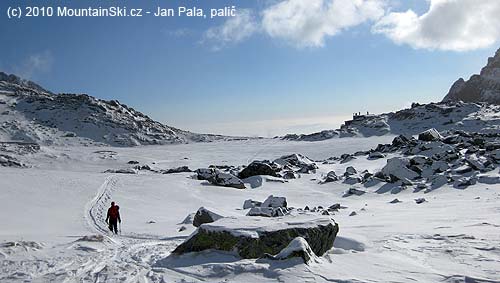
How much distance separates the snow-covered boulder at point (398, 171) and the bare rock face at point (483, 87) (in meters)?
110

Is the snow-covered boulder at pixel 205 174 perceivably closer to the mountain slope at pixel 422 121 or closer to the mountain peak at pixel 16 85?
the mountain slope at pixel 422 121

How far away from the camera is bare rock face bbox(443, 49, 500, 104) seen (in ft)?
429

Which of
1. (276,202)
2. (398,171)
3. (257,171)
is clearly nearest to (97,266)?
(276,202)

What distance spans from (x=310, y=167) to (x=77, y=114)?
84405mm

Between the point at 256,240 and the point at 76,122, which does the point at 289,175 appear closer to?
the point at 256,240

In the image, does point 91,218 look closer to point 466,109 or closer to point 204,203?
point 204,203

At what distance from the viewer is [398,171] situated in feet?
105

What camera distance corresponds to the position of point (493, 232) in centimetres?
1214

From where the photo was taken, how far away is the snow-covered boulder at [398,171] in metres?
31.5

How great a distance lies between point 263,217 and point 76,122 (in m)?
102

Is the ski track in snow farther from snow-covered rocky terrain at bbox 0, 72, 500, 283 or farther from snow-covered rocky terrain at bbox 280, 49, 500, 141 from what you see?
snow-covered rocky terrain at bbox 280, 49, 500, 141

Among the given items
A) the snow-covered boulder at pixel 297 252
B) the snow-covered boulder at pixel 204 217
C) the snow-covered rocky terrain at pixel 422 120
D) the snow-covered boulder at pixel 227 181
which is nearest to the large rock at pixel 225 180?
the snow-covered boulder at pixel 227 181

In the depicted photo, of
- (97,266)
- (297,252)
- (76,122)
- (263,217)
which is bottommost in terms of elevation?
(97,266)

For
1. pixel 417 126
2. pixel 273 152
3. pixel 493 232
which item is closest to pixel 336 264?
pixel 493 232
